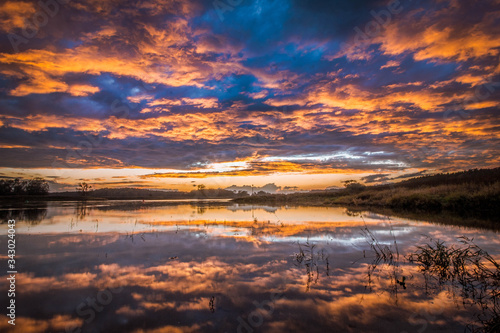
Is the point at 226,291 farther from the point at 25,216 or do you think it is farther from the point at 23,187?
the point at 23,187

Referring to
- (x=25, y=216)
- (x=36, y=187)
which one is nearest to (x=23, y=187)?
(x=36, y=187)

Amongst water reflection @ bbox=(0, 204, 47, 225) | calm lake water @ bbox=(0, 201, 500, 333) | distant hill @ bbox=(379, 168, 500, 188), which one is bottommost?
calm lake water @ bbox=(0, 201, 500, 333)

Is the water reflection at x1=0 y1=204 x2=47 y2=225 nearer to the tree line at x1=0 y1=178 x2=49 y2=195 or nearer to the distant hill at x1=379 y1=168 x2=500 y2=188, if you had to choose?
the distant hill at x1=379 y1=168 x2=500 y2=188

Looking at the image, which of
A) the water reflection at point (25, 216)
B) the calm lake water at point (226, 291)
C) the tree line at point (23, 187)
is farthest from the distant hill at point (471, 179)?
the tree line at point (23, 187)

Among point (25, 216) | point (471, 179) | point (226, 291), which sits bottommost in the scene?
point (226, 291)

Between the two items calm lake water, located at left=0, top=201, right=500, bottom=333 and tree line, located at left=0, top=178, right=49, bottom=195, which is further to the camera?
tree line, located at left=0, top=178, right=49, bottom=195

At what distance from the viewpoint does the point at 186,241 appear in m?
11.2

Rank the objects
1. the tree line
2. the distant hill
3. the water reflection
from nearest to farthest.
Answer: the water reflection
the distant hill
the tree line

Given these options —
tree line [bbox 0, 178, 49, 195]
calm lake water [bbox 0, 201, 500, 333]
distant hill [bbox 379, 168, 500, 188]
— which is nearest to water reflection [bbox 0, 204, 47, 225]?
calm lake water [bbox 0, 201, 500, 333]

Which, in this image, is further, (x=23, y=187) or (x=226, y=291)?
(x=23, y=187)

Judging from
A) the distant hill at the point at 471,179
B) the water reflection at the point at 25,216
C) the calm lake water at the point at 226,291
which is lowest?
the calm lake water at the point at 226,291

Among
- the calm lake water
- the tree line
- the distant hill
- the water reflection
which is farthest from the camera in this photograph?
the tree line

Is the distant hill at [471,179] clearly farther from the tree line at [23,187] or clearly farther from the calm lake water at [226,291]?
the tree line at [23,187]

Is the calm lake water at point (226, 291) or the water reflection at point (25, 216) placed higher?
the water reflection at point (25, 216)
